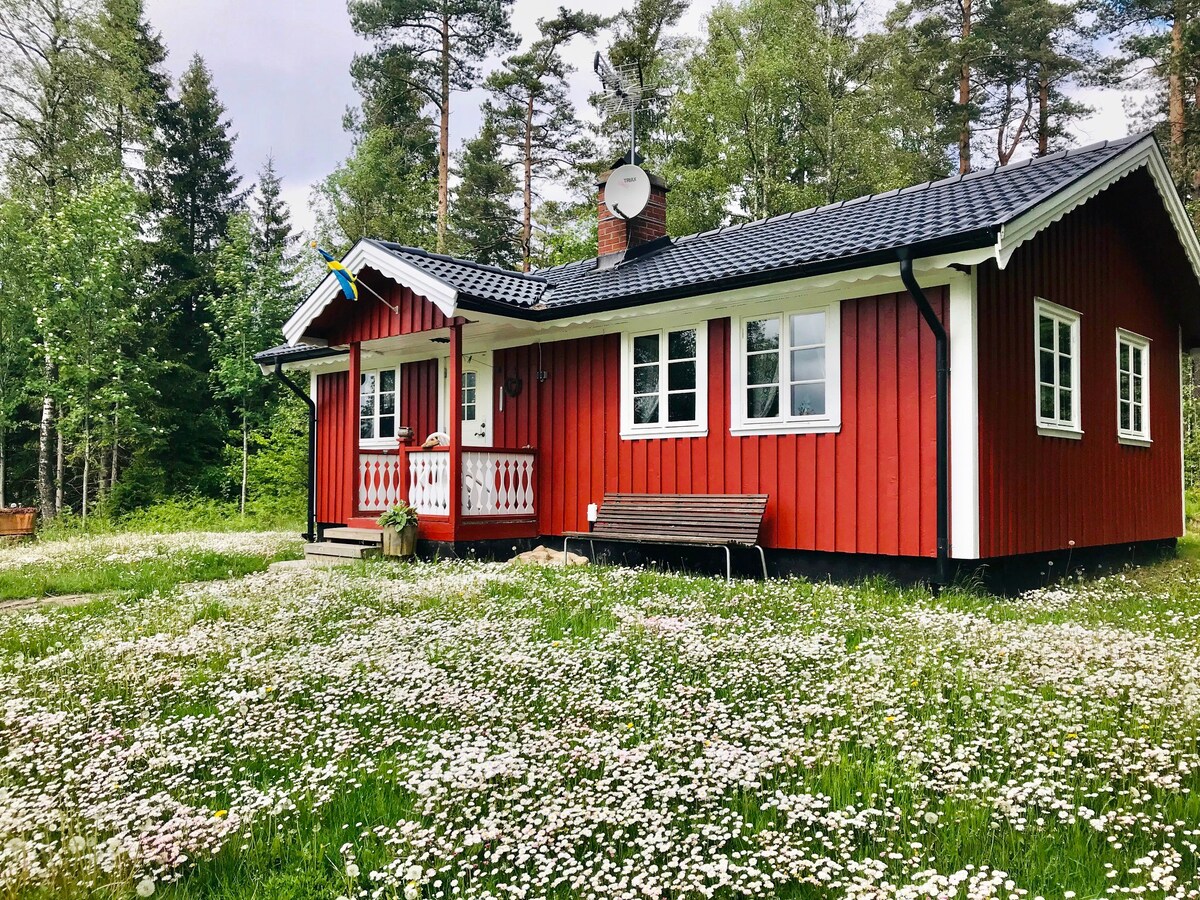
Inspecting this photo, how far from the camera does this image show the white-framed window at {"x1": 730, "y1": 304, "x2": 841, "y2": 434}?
25.3 ft

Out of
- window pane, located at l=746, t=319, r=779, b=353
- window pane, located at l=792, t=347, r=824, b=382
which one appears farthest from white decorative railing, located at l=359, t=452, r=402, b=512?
window pane, located at l=792, t=347, r=824, b=382

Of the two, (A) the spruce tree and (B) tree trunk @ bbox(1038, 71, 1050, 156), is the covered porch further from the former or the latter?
(B) tree trunk @ bbox(1038, 71, 1050, 156)

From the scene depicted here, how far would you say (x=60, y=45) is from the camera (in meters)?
18.5

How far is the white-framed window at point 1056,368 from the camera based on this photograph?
26.1 feet

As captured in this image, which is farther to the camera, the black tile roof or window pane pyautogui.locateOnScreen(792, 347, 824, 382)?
window pane pyautogui.locateOnScreen(792, 347, 824, 382)

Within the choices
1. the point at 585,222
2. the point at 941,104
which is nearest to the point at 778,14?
the point at 941,104

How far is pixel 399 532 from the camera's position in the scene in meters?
9.41

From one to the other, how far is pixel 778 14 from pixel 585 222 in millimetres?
7695

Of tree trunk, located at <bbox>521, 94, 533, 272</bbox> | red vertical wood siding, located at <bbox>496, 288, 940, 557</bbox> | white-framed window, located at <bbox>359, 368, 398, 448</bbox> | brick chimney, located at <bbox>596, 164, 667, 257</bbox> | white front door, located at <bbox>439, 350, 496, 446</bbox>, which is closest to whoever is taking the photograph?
red vertical wood siding, located at <bbox>496, 288, 940, 557</bbox>

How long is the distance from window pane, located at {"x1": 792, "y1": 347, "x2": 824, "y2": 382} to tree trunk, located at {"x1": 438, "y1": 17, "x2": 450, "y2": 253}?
1676cm

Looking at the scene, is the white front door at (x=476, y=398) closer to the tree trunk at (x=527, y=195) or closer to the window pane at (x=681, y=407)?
the window pane at (x=681, y=407)

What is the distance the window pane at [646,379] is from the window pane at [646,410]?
9 cm

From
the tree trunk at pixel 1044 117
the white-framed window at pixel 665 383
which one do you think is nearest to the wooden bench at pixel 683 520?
the white-framed window at pixel 665 383

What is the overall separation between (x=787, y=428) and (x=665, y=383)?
5.38 feet
